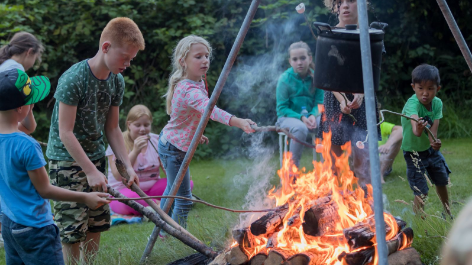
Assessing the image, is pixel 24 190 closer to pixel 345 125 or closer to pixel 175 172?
pixel 175 172

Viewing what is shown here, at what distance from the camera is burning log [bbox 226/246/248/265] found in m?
2.88

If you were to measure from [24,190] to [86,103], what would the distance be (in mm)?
701

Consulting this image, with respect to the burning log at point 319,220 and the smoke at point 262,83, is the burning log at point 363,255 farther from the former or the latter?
the smoke at point 262,83

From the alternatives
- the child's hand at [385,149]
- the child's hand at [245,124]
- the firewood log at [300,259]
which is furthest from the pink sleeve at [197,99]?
the child's hand at [385,149]

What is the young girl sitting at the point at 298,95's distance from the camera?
17.5 feet

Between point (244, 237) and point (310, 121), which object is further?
point (310, 121)

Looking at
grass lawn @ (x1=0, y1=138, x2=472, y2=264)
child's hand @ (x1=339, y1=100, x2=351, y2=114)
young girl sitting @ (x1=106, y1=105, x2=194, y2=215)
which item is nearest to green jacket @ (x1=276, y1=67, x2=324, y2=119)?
grass lawn @ (x1=0, y1=138, x2=472, y2=264)

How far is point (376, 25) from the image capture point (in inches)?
116

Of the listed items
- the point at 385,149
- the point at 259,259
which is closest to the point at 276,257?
the point at 259,259

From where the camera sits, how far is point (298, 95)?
5.45 meters

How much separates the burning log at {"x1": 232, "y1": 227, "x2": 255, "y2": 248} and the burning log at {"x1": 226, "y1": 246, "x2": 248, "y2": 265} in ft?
0.14

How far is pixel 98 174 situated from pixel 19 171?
0.48 m

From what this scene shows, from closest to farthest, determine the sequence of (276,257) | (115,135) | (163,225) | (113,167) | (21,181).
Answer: (21,181) < (276,257) < (163,225) < (115,135) < (113,167)

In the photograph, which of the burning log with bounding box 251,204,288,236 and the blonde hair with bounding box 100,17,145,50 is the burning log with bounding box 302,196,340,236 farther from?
the blonde hair with bounding box 100,17,145,50
